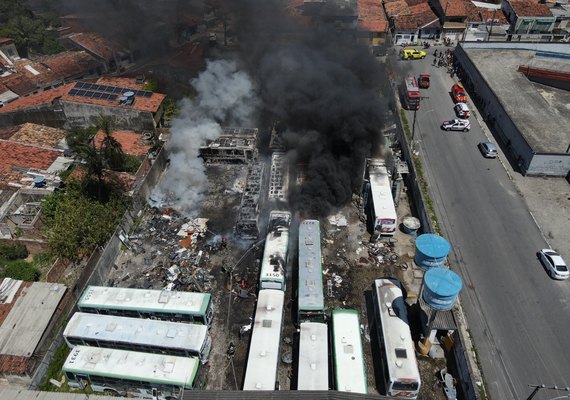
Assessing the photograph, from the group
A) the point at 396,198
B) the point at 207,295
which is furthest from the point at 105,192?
the point at 396,198

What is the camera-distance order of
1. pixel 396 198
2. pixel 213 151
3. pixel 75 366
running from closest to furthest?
pixel 75 366, pixel 396 198, pixel 213 151

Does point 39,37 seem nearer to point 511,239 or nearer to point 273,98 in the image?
point 273,98

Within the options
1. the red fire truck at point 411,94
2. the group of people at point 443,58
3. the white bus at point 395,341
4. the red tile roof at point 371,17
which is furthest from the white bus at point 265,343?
the red tile roof at point 371,17

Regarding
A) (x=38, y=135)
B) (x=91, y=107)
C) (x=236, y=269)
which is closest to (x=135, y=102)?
(x=91, y=107)

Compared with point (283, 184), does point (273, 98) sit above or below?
above

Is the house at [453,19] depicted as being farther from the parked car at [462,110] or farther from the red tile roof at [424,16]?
the parked car at [462,110]
